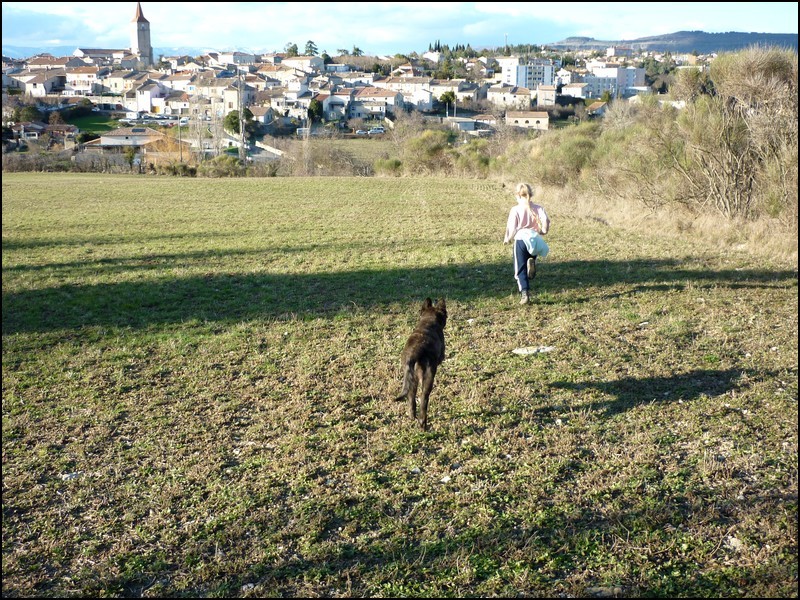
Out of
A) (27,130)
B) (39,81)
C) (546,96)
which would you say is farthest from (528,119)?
(39,81)

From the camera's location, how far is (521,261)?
9547 mm

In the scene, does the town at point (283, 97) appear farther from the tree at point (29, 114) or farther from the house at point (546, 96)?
the tree at point (29, 114)

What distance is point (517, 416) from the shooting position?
230 inches

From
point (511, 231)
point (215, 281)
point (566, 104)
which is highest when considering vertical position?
point (566, 104)

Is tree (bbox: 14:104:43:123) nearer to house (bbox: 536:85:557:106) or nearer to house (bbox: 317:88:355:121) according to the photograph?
house (bbox: 317:88:355:121)

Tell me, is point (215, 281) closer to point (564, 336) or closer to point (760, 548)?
point (564, 336)

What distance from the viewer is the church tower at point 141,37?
156m

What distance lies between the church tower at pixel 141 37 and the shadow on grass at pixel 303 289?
158970 mm

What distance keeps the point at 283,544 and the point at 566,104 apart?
91511 mm

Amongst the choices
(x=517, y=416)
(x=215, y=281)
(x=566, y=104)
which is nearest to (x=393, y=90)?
(x=566, y=104)

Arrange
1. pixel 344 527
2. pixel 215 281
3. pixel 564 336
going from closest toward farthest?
pixel 344 527, pixel 564 336, pixel 215 281

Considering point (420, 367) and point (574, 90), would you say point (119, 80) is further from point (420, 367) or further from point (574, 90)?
point (420, 367)

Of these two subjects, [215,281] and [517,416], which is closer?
[517,416]

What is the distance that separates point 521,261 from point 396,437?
15.4 ft
